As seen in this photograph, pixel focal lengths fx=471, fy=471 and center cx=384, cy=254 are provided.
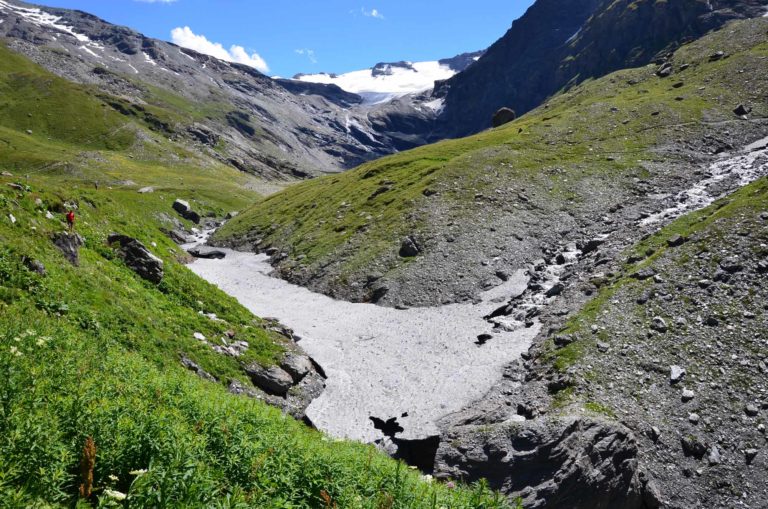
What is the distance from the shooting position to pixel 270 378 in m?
27.1

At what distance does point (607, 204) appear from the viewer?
64.6 m

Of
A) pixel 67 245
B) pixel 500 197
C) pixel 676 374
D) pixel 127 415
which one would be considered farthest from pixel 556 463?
pixel 500 197

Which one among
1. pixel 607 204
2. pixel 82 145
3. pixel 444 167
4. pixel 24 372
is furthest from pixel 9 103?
pixel 24 372

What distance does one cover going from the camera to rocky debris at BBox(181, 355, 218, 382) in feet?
72.8

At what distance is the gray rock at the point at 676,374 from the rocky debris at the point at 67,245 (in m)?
32.4

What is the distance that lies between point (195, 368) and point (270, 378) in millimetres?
5415

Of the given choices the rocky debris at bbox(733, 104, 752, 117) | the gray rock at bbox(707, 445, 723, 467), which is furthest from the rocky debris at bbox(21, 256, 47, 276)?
the rocky debris at bbox(733, 104, 752, 117)

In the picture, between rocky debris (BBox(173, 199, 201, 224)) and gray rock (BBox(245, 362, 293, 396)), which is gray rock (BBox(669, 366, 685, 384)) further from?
rocky debris (BBox(173, 199, 201, 224))

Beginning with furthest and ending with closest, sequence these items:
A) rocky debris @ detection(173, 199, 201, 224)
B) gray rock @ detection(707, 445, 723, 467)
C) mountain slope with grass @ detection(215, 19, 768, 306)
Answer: rocky debris @ detection(173, 199, 201, 224)
mountain slope with grass @ detection(215, 19, 768, 306)
gray rock @ detection(707, 445, 723, 467)

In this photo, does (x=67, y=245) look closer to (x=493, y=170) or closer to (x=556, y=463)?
(x=556, y=463)

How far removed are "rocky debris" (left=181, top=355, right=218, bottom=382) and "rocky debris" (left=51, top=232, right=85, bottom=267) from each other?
6.97 m

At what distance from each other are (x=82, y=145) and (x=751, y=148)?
675 feet

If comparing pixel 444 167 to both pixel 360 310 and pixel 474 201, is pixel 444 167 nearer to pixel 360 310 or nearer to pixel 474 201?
pixel 474 201

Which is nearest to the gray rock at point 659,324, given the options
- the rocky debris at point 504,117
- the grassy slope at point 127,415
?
the grassy slope at point 127,415
